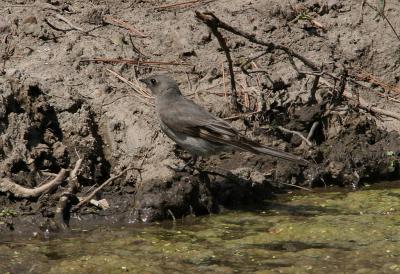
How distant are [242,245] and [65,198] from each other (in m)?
1.84

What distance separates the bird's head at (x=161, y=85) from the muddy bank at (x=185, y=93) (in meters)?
0.29

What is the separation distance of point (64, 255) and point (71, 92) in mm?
2647

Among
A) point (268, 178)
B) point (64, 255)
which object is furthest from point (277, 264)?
point (268, 178)

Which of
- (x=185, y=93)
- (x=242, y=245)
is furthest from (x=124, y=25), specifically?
(x=242, y=245)

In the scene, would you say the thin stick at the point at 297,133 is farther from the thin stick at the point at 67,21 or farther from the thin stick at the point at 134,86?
the thin stick at the point at 67,21

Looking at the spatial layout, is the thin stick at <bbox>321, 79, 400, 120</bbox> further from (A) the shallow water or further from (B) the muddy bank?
(A) the shallow water

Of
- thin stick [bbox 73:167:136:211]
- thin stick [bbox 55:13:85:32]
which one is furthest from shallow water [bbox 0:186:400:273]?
thin stick [bbox 55:13:85:32]

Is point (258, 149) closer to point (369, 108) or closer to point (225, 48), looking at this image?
point (225, 48)

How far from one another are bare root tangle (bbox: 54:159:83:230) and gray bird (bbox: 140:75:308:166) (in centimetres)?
105

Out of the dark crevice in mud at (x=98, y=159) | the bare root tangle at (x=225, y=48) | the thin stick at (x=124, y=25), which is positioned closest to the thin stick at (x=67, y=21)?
the thin stick at (x=124, y=25)

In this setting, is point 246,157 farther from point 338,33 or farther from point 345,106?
point 338,33

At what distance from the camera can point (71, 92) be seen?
10602 millimetres

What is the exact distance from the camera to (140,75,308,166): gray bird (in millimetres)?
9992

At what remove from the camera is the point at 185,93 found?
11.5 meters
